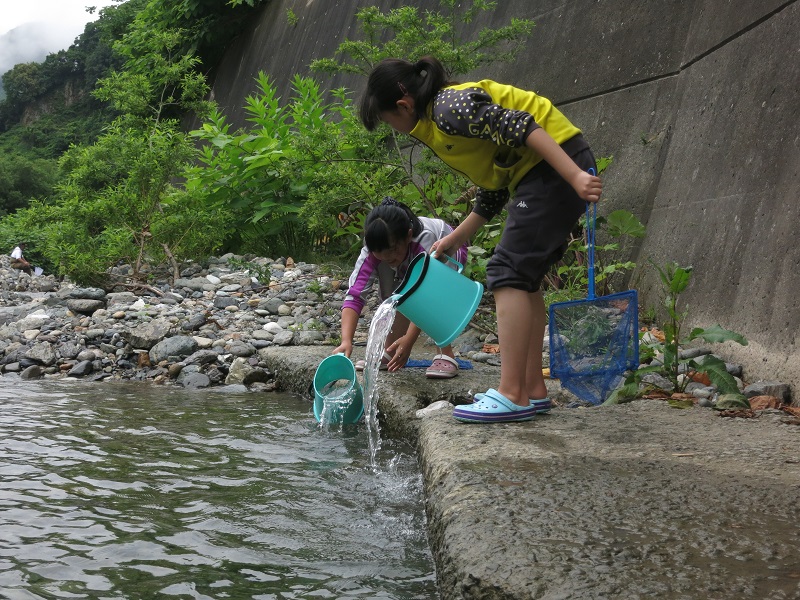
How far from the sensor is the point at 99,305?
21.0 ft

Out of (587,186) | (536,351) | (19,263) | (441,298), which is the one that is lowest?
(19,263)

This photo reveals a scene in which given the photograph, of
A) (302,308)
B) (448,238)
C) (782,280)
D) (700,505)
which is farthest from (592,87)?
(700,505)

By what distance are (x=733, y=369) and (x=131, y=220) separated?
18.2ft

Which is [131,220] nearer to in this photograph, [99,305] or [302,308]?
[99,305]

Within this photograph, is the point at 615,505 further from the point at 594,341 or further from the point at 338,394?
the point at 338,394

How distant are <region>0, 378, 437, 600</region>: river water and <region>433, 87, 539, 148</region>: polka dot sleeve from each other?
1123mm

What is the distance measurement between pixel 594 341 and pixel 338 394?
1.18m

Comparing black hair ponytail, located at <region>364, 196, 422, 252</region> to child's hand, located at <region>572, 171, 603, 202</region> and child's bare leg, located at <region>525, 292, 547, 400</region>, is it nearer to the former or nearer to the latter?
child's bare leg, located at <region>525, 292, 547, 400</region>

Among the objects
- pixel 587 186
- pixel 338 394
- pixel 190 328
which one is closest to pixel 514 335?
pixel 587 186

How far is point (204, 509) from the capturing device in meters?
2.38

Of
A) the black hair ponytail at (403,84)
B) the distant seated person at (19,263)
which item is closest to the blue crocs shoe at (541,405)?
the black hair ponytail at (403,84)

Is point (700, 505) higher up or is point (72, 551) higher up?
point (700, 505)

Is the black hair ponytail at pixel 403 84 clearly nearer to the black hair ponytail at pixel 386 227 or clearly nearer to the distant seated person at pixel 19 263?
the black hair ponytail at pixel 386 227

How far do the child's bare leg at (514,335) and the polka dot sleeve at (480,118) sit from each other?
0.47 m
